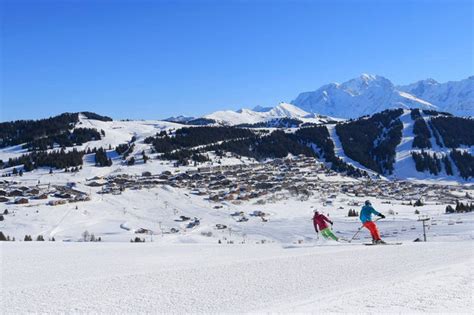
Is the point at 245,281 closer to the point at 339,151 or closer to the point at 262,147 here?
the point at 262,147

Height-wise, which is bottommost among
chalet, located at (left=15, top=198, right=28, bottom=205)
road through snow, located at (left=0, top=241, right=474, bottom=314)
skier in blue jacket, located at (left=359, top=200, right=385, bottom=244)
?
chalet, located at (left=15, top=198, right=28, bottom=205)

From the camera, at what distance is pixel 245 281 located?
9516 millimetres

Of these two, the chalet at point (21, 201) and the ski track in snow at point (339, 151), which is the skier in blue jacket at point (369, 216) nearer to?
the chalet at point (21, 201)

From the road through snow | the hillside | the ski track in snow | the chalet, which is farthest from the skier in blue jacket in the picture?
the ski track in snow

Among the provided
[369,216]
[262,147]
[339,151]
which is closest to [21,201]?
[369,216]

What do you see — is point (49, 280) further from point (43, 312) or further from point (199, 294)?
point (199, 294)

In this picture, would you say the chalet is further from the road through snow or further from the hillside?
the road through snow

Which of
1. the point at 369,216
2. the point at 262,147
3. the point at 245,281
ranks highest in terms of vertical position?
the point at 262,147

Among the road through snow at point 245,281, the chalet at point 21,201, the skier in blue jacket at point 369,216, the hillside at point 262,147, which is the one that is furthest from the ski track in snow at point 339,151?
the road through snow at point 245,281

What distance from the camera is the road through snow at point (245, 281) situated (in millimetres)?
7762

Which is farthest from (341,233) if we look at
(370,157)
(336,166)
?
(370,157)

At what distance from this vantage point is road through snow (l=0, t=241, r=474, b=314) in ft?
25.5

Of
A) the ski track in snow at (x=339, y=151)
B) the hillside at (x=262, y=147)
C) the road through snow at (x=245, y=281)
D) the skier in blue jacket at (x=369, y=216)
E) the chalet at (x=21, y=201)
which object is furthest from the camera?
the ski track in snow at (x=339, y=151)

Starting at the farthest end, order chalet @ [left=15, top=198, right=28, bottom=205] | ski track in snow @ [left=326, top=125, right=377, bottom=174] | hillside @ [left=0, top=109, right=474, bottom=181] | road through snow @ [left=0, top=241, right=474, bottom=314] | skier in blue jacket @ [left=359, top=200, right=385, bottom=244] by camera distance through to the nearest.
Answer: ski track in snow @ [left=326, top=125, right=377, bottom=174] < hillside @ [left=0, top=109, right=474, bottom=181] < chalet @ [left=15, top=198, right=28, bottom=205] < skier in blue jacket @ [left=359, top=200, right=385, bottom=244] < road through snow @ [left=0, top=241, right=474, bottom=314]
